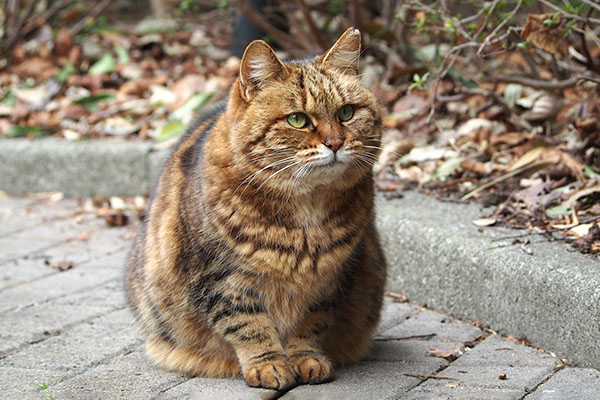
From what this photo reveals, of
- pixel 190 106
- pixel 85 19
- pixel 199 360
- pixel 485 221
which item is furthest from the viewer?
pixel 85 19

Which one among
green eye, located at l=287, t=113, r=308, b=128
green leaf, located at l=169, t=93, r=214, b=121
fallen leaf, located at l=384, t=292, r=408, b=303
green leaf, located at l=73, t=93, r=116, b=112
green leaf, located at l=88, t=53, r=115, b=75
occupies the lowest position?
fallen leaf, located at l=384, t=292, r=408, b=303

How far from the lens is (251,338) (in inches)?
99.3

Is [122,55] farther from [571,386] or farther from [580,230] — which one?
[571,386]

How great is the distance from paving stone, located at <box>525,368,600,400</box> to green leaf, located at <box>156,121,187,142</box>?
3.18 metres

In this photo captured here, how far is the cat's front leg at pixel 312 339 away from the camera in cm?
257

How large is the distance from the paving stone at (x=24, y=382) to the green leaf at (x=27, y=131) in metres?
3.10

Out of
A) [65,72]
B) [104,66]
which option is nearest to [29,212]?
[65,72]

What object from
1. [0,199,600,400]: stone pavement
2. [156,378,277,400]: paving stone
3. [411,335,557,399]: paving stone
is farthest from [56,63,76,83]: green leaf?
[411,335,557,399]: paving stone

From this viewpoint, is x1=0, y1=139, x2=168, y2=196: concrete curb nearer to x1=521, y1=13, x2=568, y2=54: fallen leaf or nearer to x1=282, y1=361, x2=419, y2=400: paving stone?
x1=521, y1=13, x2=568, y2=54: fallen leaf

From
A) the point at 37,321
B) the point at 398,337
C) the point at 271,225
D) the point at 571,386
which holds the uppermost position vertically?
the point at 271,225

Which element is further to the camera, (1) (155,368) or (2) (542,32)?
(2) (542,32)

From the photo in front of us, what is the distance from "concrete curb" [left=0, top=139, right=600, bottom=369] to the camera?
8.38 feet

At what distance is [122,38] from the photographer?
23.0 ft

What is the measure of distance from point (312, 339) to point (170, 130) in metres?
2.76
